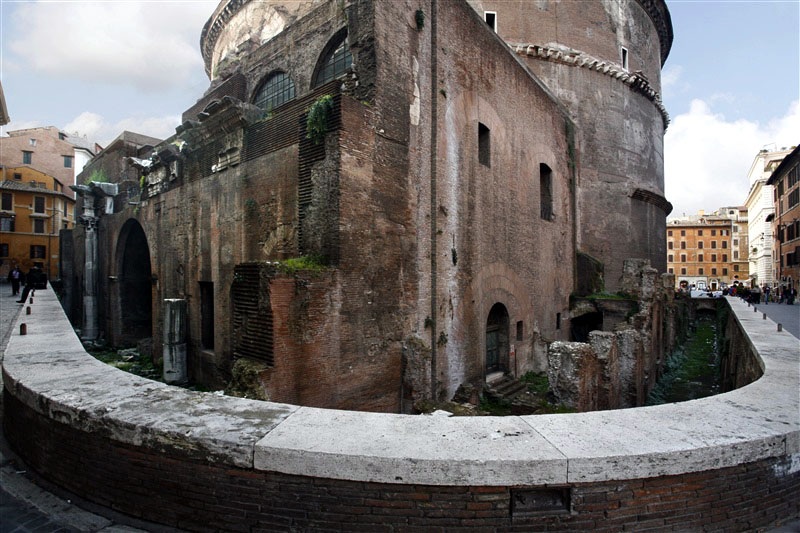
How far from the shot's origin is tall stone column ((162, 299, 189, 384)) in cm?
1005

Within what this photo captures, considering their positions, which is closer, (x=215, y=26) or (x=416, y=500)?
(x=416, y=500)

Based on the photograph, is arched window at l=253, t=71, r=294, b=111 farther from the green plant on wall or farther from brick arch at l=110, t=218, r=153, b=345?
brick arch at l=110, t=218, r=153, b=345

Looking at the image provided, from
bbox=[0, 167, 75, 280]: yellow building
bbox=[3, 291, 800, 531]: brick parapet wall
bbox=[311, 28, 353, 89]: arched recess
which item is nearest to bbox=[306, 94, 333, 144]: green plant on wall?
bbox=[311, 28, 353, 89]: arched recess

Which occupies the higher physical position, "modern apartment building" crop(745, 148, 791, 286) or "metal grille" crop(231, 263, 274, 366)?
"modern apartment building" crop(745, 148, 791, 286)

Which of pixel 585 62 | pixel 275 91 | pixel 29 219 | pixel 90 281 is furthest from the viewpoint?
pixel 29 219

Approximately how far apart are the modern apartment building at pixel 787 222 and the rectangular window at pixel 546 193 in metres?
23.9

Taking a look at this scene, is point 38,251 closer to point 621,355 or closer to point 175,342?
point 175,342

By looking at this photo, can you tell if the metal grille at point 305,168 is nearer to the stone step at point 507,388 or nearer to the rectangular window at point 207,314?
the rectangular window at point 207,314

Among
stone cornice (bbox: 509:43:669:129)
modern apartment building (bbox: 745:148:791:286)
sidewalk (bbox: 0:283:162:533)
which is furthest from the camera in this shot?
modern apartment building (bbox: 745:148:791:286)

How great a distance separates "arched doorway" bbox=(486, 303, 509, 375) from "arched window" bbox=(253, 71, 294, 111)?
278 inches

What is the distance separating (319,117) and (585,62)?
548 inches

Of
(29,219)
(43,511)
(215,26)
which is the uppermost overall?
(215,26)

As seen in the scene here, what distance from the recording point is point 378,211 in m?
7.02

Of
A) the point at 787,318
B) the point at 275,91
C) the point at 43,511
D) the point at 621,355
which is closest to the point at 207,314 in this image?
the point at 275,91
